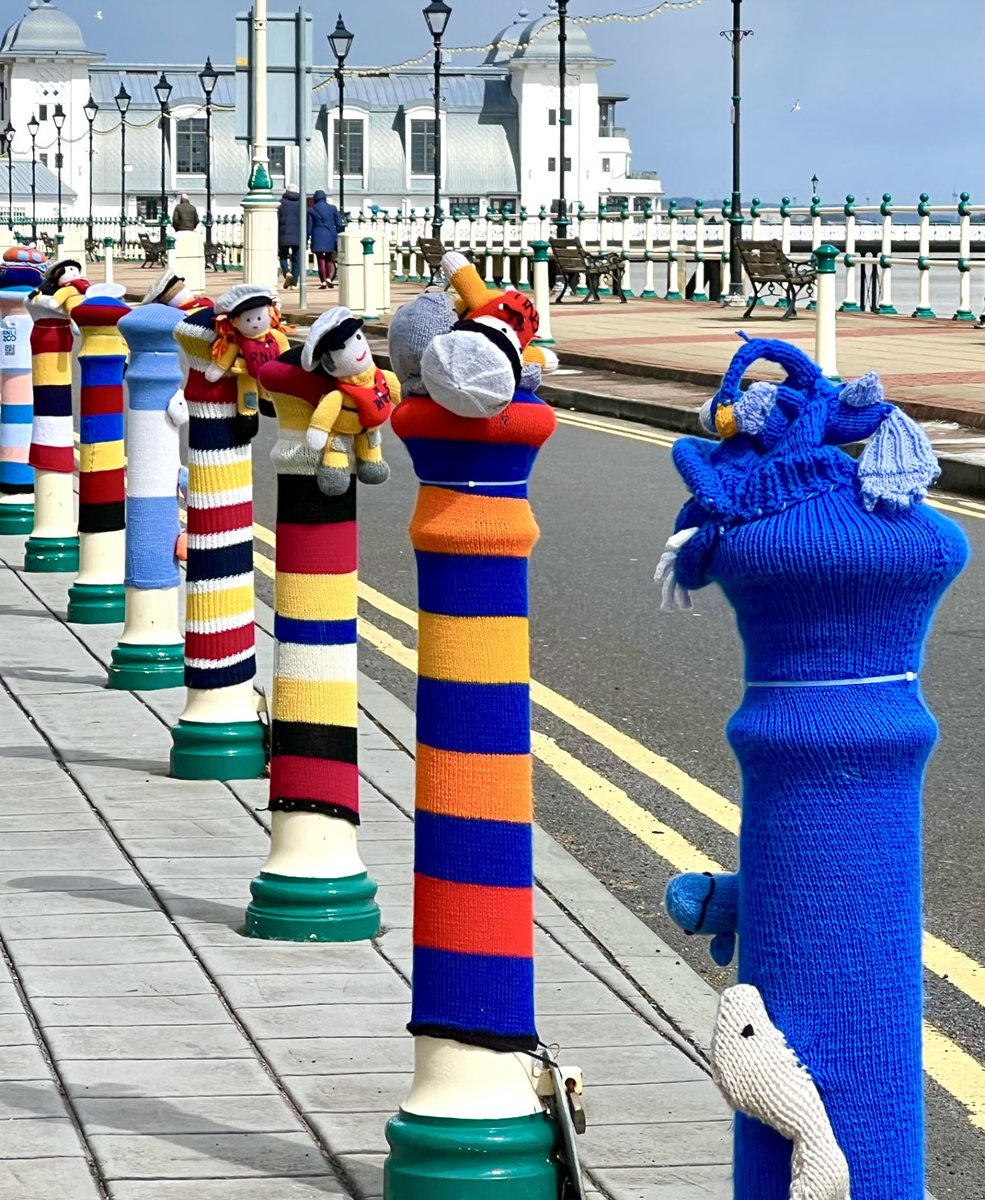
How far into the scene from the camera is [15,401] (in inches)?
504

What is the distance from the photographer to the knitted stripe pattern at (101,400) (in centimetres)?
934

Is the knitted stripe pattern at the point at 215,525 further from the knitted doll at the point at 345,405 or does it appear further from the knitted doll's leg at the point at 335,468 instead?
the knitted doll's leg at the point at 335,468

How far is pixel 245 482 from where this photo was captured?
7.15 metres

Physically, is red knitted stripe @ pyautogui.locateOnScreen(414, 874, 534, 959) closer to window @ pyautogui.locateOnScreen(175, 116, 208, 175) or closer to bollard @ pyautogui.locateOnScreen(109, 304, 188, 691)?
bollard @ pyautogui.locateOnScreen(109, 304, 188, 691)

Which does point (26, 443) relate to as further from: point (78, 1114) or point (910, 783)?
point (910, 783)

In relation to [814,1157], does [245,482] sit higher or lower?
higher

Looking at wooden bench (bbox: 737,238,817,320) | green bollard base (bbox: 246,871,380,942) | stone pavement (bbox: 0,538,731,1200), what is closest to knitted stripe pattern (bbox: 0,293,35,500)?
stone pavement (bbox: 0,538,731,1200)

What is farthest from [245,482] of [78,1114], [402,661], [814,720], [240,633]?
[814,720]

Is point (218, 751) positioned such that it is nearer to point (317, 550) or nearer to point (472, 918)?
point (317, 550)

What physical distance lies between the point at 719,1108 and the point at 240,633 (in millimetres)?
3134

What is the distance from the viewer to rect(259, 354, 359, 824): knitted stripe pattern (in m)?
5.62

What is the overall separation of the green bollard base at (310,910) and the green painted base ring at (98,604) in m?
4.43

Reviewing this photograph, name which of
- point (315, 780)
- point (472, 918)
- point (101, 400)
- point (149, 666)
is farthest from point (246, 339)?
point (472, 918)

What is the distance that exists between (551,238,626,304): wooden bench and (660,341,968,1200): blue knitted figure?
3420cm
